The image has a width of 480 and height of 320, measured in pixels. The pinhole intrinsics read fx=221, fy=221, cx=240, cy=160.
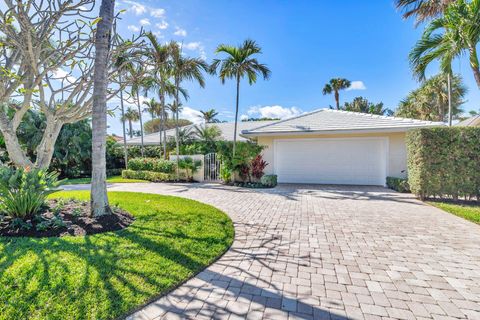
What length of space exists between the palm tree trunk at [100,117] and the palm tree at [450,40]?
9842mm

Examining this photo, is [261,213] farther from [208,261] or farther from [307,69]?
[307,69]

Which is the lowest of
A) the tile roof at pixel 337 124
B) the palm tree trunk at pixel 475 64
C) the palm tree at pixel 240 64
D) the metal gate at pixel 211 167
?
the metal gate at pixel 211 167

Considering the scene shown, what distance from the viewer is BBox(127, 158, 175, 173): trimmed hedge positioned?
1383 cm

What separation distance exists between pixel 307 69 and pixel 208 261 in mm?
14630

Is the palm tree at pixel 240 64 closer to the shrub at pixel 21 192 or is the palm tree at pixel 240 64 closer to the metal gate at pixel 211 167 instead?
the metal gate at pixel 211 167

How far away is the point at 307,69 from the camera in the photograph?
14852 millimetres

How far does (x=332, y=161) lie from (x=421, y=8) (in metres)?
7.70

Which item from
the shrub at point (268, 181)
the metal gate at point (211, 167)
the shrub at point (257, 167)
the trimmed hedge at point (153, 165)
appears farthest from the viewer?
the trimmed hedge at point (153, 165)

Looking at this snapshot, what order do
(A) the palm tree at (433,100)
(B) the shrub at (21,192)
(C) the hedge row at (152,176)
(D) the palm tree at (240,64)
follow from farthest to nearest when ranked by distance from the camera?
(A) the palm tree at (433,100)
(C) the hedge row at (152,176)
(D) the palm tree at (240,64)
(B) the shrub at (21,192)

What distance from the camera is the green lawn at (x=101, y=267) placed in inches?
91.4

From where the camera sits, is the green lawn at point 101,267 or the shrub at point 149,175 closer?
the green lawn at point 101,267

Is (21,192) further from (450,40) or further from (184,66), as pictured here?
(450,40)

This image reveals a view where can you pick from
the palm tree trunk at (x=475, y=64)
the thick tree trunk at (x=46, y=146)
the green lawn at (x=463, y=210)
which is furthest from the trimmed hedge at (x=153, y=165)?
the palm tree trunk at (x=475, y=64)

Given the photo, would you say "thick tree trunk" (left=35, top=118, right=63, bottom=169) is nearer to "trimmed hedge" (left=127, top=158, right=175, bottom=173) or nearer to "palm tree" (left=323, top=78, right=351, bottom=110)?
"trimmed hedge" (left=127, top=158, right=175, bottom=173)
